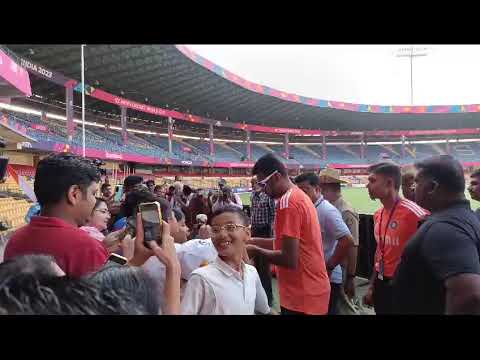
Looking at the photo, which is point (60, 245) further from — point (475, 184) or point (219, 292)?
point (475, 184)

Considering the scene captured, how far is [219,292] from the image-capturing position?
1.31 meters

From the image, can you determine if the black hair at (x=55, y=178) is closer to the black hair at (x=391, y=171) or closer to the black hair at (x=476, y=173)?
the black hair at (x=391, y=171)

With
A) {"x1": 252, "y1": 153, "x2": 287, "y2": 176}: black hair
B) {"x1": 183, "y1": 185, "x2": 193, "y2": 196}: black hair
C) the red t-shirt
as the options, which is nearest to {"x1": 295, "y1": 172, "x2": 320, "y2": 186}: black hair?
{"x1": 252, "y1": 153, "x2": 287, "y2": 176}: black hair

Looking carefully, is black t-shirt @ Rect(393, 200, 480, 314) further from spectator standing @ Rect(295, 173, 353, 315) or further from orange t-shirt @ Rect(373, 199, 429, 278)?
spectator standing @ Rect(295, 173, 353, 315)

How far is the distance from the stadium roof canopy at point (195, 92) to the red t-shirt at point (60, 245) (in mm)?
9212

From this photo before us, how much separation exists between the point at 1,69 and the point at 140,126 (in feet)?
75.0

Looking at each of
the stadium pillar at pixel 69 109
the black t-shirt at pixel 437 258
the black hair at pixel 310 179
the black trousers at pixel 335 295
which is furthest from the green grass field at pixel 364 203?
the black t-shirt at pixel 437 258

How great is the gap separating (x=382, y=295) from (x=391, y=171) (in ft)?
2.73

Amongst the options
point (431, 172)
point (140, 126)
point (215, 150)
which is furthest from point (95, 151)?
point (431, 172)

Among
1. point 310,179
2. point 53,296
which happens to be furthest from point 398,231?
point 53,296

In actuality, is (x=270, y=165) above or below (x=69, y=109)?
below

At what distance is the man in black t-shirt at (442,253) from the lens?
1102 mm

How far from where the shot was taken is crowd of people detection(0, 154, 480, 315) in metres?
0.75

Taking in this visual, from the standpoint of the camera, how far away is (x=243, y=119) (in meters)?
32.2
